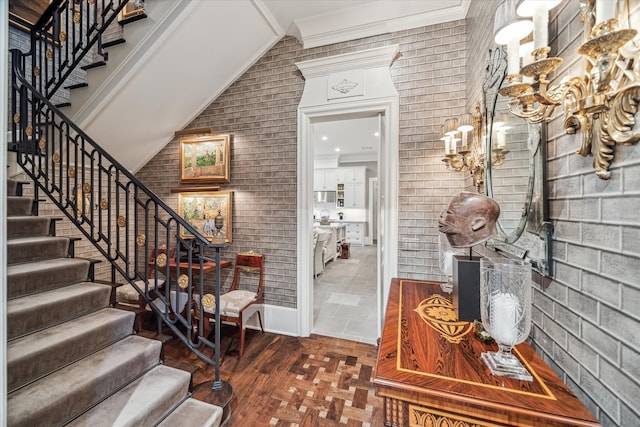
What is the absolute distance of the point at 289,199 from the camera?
2.92 meters

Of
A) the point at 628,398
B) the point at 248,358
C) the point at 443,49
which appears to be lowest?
the point at 248,358

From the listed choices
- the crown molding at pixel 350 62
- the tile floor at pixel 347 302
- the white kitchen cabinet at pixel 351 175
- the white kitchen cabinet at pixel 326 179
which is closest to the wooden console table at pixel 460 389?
the tile floor at pixel 347 302

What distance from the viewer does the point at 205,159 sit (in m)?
3.24

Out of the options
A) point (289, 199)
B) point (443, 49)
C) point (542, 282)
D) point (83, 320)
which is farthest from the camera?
point (289, 199)

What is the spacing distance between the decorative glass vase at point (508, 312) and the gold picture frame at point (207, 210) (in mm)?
2768

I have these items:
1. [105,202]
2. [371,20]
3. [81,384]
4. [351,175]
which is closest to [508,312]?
[81,384]

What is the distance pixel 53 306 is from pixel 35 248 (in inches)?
25.9

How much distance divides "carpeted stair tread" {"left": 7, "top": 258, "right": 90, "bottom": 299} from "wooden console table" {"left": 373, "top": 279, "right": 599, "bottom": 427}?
2271 millimetres

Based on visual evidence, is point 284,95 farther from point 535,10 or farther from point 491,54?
point 535,10

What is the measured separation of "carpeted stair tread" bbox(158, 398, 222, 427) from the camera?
152cm

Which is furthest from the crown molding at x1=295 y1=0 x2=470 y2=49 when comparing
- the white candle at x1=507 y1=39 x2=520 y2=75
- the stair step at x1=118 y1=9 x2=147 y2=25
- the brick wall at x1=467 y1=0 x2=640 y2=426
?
the white candle at x1=507 y1=39 x2=520 y2=75

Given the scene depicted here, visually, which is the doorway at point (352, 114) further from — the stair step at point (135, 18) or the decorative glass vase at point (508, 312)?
the decorative glass vase at point (508, 312)

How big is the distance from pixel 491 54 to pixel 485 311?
1.54m

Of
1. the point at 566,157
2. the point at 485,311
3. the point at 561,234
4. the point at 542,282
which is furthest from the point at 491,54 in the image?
the point at 485,311
